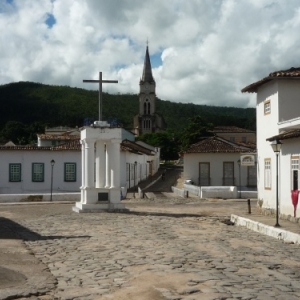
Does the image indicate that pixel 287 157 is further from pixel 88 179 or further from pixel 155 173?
pixel 155 173

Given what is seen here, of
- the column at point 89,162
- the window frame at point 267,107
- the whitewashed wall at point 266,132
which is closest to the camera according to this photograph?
the whitewashed wall at point 266,132

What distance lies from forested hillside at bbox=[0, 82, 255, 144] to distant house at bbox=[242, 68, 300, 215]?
85849 mm

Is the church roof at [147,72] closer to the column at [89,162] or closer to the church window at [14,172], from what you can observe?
the church window at [14,172]

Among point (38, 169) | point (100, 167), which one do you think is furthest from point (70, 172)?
point (100, 167)

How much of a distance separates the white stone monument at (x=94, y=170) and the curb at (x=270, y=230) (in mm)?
6257

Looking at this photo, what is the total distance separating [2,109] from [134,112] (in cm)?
3475

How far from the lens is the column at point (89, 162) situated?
24422mm

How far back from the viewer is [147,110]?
129875mm

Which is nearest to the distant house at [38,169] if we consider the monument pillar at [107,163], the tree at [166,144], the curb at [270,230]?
the monument pillar at [107,163]

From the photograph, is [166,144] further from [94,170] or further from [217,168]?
[94,170]

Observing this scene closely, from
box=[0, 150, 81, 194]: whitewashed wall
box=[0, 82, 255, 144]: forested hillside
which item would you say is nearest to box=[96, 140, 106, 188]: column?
box=[0, 150, 81, 194]: whitewashed wall

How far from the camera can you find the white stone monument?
2448 cm

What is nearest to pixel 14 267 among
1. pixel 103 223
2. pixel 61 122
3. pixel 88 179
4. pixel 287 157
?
pixel 103 223

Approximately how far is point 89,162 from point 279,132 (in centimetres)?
809
